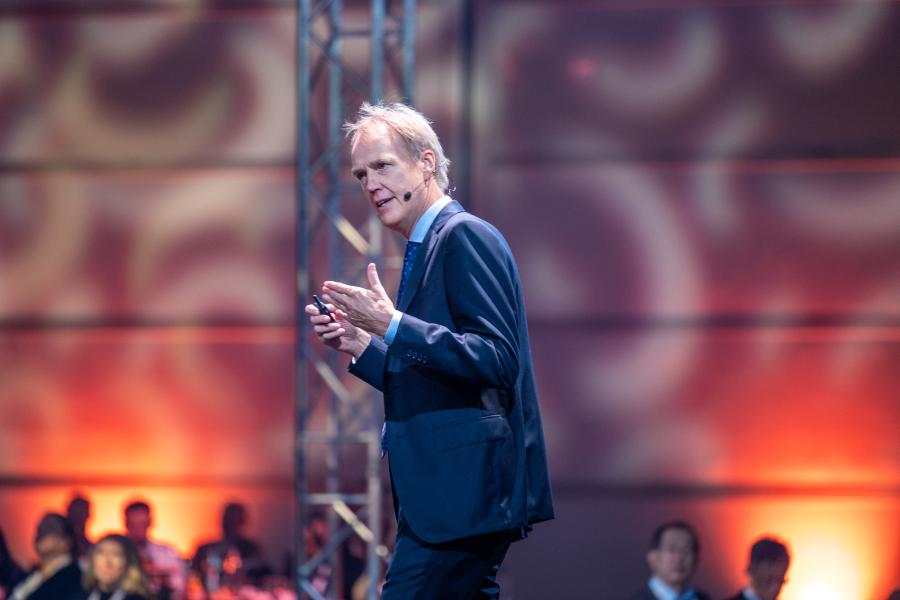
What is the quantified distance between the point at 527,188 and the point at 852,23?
1.43 m

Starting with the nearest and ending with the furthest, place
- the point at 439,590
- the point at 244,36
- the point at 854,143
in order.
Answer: the point at 439,590 < the point at 854,143 < the point at 244,36

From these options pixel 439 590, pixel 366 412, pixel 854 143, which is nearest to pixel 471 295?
pixel 439 590

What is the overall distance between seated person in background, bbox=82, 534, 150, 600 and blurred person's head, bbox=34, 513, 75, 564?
20 cm

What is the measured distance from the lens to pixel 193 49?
5168 millimetres

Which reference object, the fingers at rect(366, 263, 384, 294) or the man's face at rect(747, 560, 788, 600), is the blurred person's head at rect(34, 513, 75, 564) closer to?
the man's face at rect(747, 560, 788, 600)

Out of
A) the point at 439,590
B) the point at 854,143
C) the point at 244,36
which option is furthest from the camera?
the point at 244,36

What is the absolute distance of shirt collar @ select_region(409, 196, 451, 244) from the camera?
6.44 ft

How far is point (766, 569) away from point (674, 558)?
1.15 ft

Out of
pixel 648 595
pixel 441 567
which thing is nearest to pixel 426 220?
pixel 441 567

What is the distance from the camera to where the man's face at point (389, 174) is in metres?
1.97

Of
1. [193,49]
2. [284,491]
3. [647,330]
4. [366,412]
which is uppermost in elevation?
[193,49]

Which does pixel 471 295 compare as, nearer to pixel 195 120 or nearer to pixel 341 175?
→ pixel 341 175

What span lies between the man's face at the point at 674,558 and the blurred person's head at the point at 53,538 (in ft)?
7.16

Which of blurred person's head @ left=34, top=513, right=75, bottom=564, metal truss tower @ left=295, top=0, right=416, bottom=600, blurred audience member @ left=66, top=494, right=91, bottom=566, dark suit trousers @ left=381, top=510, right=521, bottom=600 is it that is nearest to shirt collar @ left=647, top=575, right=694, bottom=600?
metal truss tower @ left=295, top=0, right=416, bottom=600
